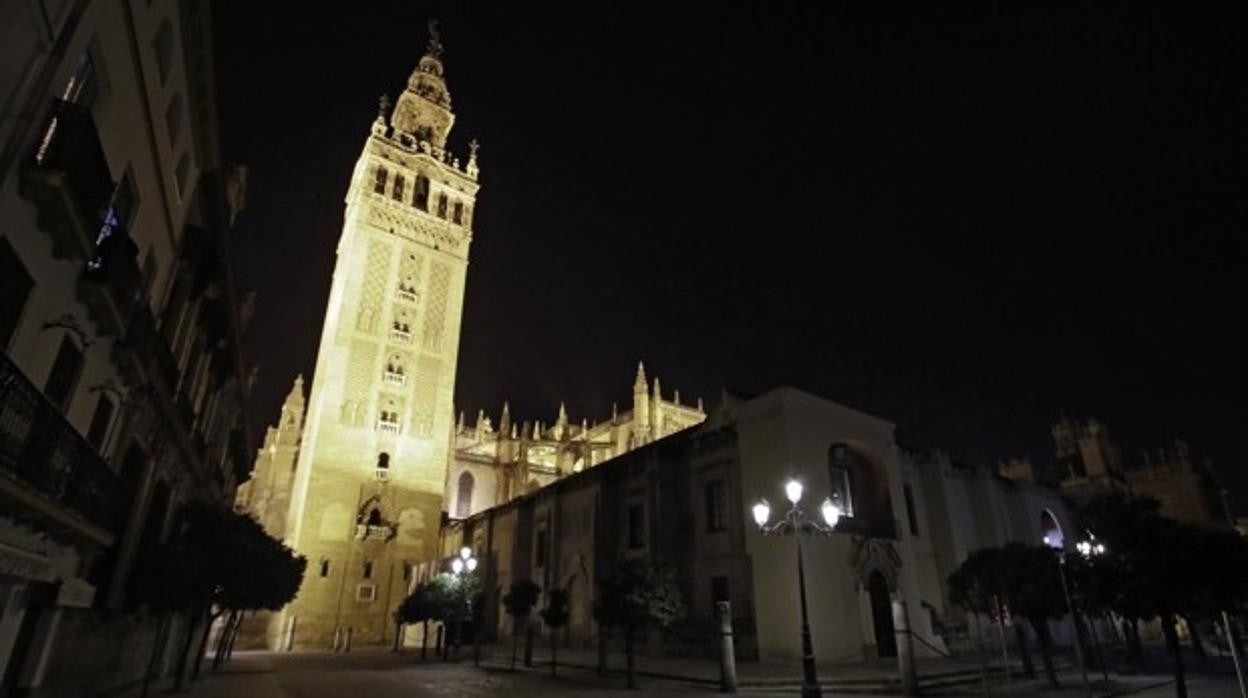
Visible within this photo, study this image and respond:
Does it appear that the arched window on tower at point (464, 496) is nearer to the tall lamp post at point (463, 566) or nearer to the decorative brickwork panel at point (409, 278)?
the decorative brickwork panel at point (409, 278)

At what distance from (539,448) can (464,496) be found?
863 cm

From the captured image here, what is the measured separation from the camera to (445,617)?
92.5 ft

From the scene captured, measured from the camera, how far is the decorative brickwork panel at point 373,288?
44.6 metres

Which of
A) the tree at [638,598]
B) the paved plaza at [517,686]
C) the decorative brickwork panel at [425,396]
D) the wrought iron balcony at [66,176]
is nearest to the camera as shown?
the wrought iron balcony at [66,176]

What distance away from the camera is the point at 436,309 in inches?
1897

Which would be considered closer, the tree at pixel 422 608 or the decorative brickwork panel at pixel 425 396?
the tree at pixel 422 608

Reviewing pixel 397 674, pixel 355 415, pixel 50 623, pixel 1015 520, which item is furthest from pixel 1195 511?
pixel 50 623

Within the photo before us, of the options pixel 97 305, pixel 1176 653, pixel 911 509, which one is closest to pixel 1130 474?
pixel 911 509

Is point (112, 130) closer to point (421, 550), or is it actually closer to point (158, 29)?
point (158, 29)

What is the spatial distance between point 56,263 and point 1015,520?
119ft

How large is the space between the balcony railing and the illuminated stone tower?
32.3 metres

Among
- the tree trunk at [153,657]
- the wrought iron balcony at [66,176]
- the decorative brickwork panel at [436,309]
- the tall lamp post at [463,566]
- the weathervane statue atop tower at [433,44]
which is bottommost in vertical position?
the tree trunk at [153,657]

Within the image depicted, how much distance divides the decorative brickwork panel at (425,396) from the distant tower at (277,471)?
43.2ft

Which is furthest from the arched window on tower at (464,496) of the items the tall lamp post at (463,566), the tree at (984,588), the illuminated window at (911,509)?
the tree at (984,588)
